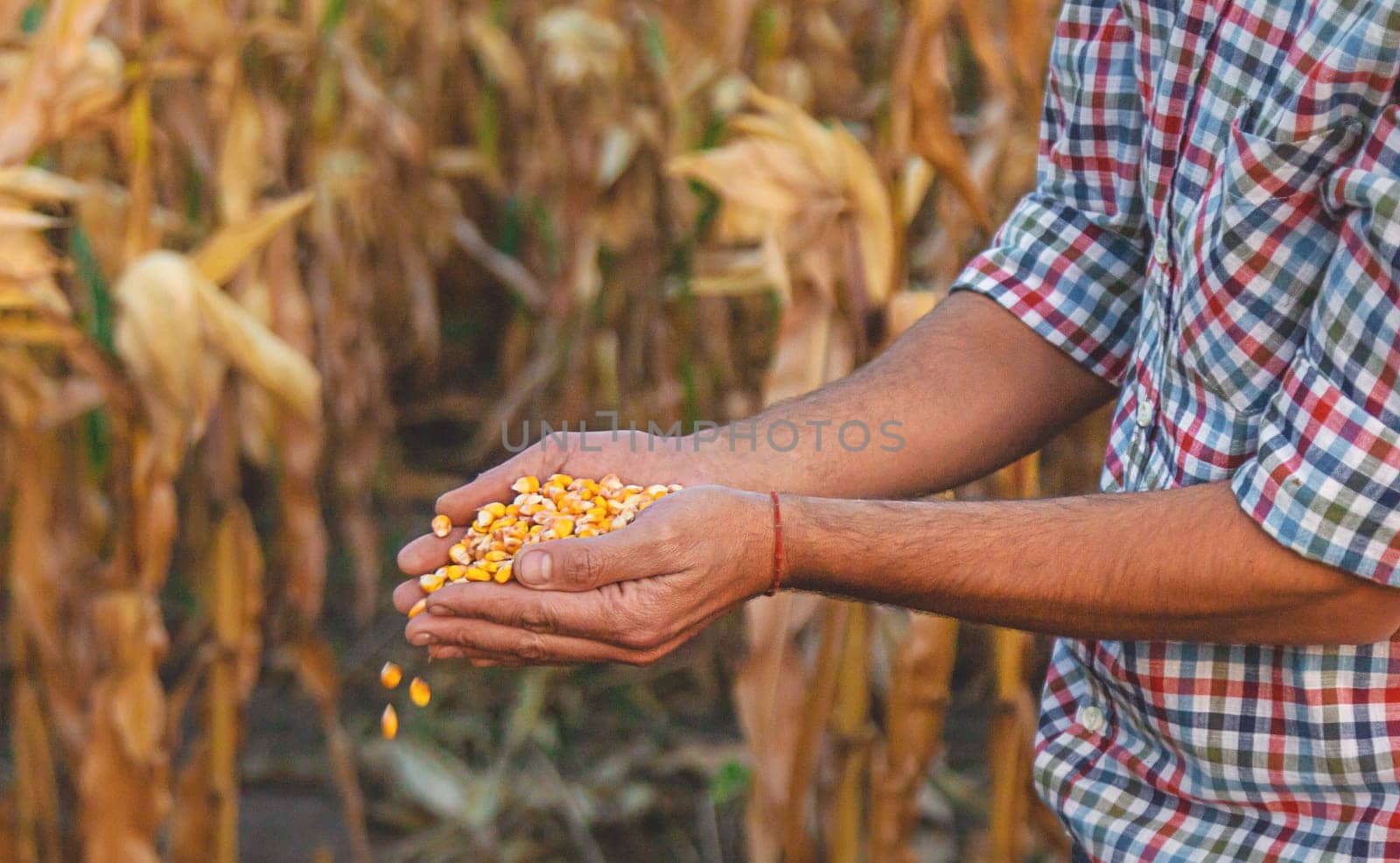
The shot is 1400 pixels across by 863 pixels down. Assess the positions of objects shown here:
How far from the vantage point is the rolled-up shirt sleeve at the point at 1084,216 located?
1.07 m

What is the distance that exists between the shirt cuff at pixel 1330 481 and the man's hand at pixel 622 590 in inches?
12.2

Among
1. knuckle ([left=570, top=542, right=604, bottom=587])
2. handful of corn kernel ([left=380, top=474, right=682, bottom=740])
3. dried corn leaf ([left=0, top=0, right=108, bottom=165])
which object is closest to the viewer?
knuckle ([left=570, top=542, right=604, bottom=587])

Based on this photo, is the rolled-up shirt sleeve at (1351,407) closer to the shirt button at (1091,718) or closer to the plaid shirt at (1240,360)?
the plaid shirt at (1240,360)

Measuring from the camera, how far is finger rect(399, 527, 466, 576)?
106 centimetres

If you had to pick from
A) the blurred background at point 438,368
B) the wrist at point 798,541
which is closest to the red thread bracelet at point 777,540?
the wrist at point 798,541

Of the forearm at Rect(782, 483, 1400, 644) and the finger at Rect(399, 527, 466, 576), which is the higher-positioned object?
the forearm at Rect(782, 483, 1400, 644)

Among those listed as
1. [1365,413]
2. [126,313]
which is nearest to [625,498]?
[1365,413]

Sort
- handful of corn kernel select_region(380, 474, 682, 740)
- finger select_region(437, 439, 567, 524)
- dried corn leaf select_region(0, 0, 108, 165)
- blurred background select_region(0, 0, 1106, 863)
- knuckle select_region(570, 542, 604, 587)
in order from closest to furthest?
knuckle select_region(570, 542, 604, 587) < handful of corn kernel select_region(380, 474, 682, 740) < finger select_region(437, 439, 567, 524) < dried corn leaf select_region(0, 0, 108, 165) < blurred background select_region(0, 0, 1106, 863)

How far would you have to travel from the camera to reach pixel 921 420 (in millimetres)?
1146

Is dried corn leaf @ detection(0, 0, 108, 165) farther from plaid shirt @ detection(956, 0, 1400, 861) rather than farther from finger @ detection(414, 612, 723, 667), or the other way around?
plaid shirt @ detection(956, 0, 1400, 861)

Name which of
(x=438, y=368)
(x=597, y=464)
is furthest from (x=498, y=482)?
(x=438, y=368)

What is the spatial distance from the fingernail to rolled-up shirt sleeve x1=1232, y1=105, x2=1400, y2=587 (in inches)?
16.8

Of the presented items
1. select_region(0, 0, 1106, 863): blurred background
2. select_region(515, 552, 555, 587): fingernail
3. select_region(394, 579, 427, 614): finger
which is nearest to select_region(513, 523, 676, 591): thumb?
select_region(515, 552, 555, 587): fingernail

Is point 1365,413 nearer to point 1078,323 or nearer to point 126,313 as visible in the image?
point 1078,323
